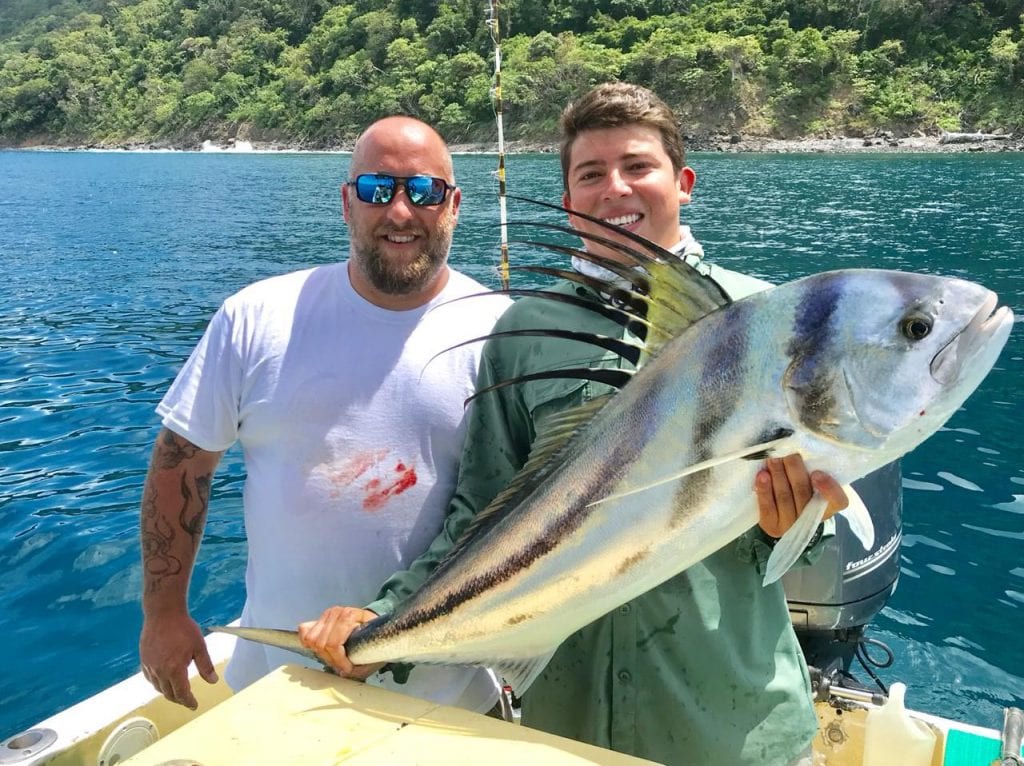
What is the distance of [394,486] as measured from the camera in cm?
261

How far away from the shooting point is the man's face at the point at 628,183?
2469 mm

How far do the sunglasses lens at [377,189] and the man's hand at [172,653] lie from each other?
61.8 inches

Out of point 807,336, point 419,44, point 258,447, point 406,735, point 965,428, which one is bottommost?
point 965,428

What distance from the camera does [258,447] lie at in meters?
2.72

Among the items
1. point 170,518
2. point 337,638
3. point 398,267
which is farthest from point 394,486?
point 170,518

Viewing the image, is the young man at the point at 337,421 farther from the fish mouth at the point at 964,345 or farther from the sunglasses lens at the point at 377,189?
the fish mouth at the point at 964,345

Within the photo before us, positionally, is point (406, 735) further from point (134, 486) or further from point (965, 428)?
point (965, 428)

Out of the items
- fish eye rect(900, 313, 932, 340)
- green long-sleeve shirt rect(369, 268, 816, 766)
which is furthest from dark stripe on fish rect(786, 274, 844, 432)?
green long-sleeve shirt rect(369, 268, 816, 766)

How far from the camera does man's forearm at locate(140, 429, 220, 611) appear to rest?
2.79 metres

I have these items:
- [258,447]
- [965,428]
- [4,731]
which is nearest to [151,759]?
[258,447]

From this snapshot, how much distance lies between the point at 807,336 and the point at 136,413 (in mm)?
10432

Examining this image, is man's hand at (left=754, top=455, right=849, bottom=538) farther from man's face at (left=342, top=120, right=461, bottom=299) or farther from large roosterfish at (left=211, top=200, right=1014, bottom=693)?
man's face at (left=342, top=120, right=461, bottom=299)

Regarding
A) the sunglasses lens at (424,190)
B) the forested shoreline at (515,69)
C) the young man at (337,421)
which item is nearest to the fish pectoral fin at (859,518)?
the young man at (337,421)

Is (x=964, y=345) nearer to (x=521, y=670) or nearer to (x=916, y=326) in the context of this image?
(x=916, y=326)
